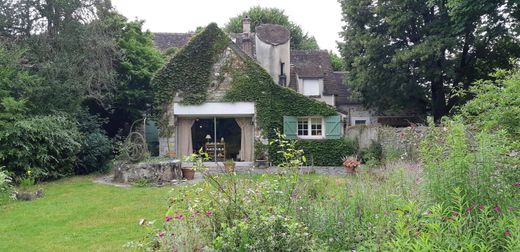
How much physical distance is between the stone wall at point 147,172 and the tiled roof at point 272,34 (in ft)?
43.2

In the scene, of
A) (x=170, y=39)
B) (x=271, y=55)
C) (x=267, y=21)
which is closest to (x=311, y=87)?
(x=271, y=55)

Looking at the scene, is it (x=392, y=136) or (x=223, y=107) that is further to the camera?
(x=223, y=107)

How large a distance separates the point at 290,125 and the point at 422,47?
6382mm

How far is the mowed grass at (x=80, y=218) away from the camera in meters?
6.00

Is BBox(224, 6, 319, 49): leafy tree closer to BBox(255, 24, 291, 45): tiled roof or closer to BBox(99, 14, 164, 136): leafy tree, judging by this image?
BBox(255, 24, 291, 45): tiled roof

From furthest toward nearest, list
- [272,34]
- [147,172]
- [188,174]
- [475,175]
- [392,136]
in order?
[272,34] < [392,136] < [188,174] < [147,172] < [475,175]

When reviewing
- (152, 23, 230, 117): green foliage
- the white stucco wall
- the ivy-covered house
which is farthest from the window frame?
the white stucco wall

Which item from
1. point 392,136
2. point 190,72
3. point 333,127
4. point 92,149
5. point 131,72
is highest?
point 131,72

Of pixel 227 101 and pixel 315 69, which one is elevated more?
pixel 315 69

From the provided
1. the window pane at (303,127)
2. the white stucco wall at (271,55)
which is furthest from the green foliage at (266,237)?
the white stucco wall at (271,55)

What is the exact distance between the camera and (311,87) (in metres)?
26.1

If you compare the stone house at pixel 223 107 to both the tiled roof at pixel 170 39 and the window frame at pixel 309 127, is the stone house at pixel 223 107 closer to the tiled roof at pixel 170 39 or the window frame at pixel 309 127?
the window frame at pixel 309 127

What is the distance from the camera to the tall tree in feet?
56.3

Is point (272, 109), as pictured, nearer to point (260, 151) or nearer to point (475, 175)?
point (260, 151)
